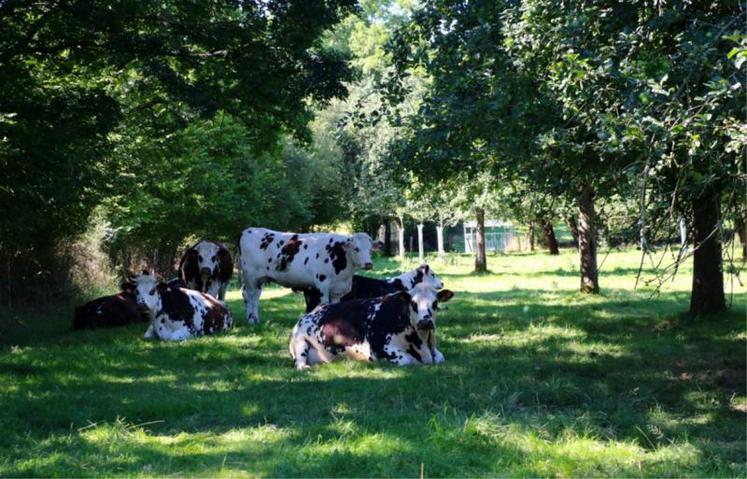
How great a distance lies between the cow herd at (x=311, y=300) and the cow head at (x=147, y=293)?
17 millimetres

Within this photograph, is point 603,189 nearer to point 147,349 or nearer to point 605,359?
point 605,359

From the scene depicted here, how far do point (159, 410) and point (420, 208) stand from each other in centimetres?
3263

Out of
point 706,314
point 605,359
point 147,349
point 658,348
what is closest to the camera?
point 605,359

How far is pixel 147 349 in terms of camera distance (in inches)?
465

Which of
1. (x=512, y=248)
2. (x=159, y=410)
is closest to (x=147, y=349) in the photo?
(x=159, y=410)

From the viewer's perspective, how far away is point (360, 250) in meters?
14.1

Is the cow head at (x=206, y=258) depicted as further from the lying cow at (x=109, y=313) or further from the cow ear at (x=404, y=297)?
the cow ear at (x=404, y=297)

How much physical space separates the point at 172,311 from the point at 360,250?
11.7 feet

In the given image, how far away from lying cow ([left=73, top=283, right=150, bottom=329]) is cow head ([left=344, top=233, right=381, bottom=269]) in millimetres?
4495

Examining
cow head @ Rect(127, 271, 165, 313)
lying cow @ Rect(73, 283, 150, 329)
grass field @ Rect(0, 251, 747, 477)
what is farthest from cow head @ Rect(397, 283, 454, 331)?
lying cow @ Rect(73, 283, 150, 329)

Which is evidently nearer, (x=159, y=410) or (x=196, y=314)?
(x=159, y=410)

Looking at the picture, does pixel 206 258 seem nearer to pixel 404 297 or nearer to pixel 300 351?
pixel 300 351

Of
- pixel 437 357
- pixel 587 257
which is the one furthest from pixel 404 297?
pixel 587 257

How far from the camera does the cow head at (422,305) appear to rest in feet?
31.6
